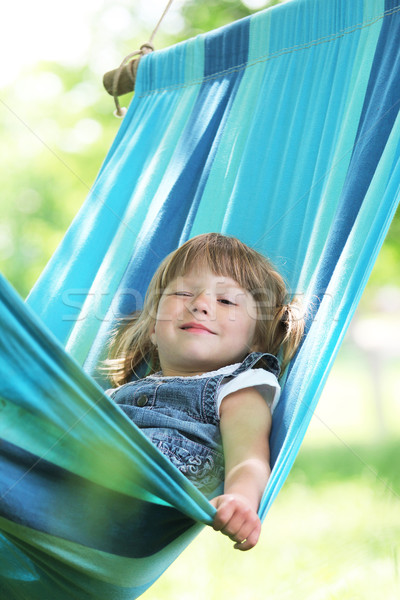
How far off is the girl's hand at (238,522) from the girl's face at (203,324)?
391 millimetres

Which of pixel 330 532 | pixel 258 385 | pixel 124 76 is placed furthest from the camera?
pixel 330 532

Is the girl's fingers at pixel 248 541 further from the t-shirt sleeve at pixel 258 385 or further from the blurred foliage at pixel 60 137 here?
the blurred foliage at pixel 60 137

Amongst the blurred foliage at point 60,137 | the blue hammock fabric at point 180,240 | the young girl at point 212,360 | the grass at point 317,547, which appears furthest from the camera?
the blurred foliage at point 60,137

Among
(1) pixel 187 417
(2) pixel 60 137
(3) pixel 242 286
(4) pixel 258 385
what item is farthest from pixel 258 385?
(2) pixel 60 137

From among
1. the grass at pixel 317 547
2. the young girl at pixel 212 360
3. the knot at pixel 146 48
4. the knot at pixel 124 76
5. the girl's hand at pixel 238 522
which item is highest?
the knot at pixel 146 48

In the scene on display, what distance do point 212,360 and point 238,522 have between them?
0.41 m

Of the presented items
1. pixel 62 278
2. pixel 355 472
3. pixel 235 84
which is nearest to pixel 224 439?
pixel 62 278

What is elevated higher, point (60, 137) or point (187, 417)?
point (60, 137)

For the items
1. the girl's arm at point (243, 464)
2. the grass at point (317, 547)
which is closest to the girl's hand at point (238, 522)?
the girl's arm at point (243, 464)

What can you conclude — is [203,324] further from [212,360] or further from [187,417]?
[187,417]

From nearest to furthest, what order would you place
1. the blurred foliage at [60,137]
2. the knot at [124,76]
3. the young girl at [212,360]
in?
the young girl at [212,360]
the knot at [124,76]
the blurred foliage at [60,137]

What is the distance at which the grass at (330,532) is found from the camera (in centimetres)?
276

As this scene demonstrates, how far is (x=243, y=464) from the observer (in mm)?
939

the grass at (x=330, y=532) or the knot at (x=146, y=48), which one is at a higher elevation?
the knot at (x=146, y=48)
